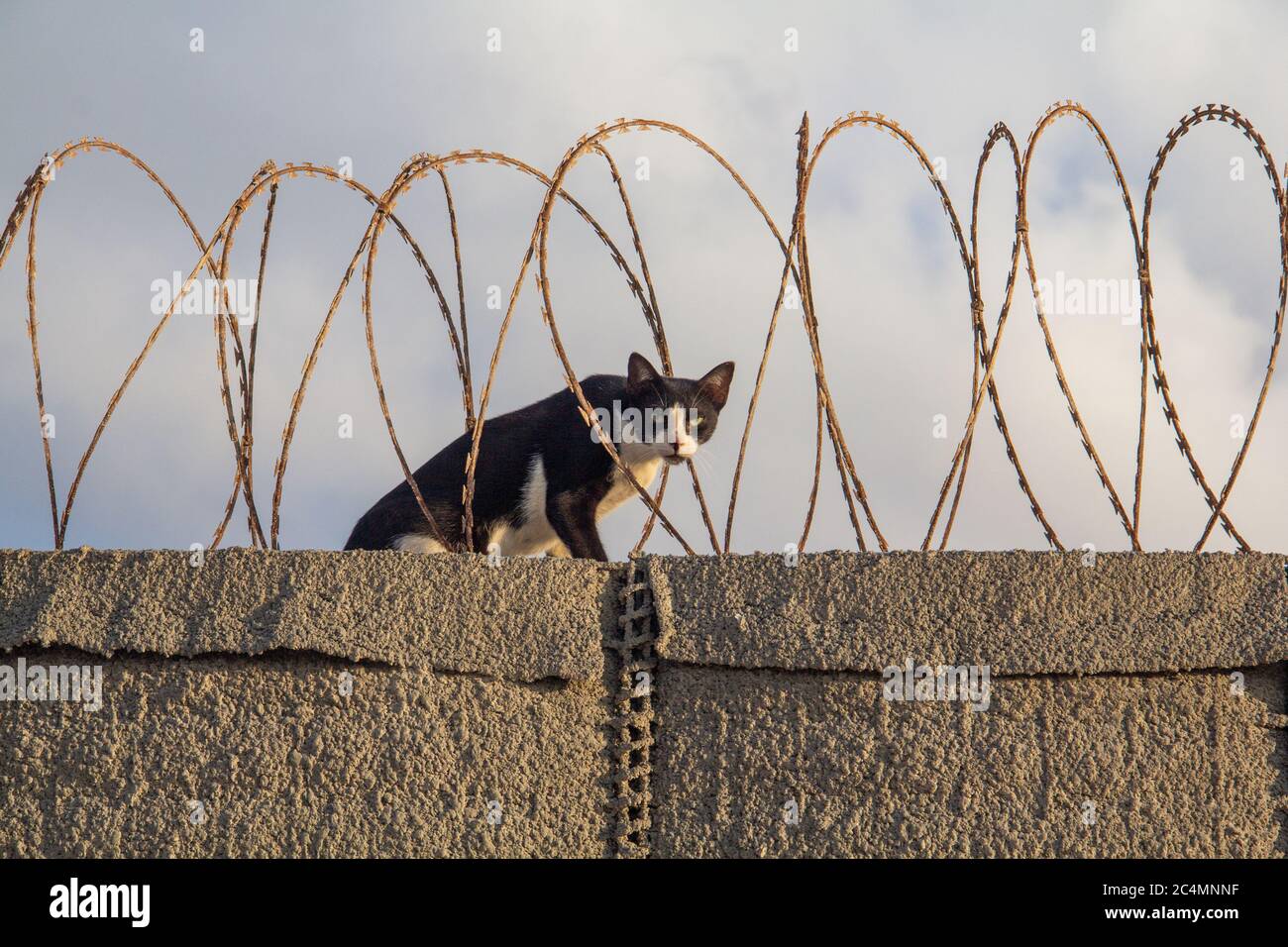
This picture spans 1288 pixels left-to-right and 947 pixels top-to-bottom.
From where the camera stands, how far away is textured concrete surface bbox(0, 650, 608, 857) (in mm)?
2934

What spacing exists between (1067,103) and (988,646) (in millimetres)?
2038

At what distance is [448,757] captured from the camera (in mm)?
2975

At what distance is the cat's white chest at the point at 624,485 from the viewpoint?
5125 millimetres

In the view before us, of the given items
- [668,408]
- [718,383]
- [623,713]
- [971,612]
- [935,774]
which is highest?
[718,383]

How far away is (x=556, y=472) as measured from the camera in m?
5.00

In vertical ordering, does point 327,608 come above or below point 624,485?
below

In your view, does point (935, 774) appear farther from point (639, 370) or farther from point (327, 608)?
point (639, 370)

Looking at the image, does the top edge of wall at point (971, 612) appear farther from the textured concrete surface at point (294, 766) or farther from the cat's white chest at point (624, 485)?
the cat's white chest at point (624, 485)

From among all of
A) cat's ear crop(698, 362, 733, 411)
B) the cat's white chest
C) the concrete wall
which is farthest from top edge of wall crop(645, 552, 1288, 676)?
cat's ear crop(698, 362, 733, 411)

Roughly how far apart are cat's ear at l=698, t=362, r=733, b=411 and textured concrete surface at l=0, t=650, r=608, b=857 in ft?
8.15

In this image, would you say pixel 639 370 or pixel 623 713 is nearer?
pixel 623 713

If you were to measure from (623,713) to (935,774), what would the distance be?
827mm

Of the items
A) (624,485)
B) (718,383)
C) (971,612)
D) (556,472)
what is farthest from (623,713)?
(718,383)

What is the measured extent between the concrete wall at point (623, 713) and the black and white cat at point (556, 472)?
182 centimetres
